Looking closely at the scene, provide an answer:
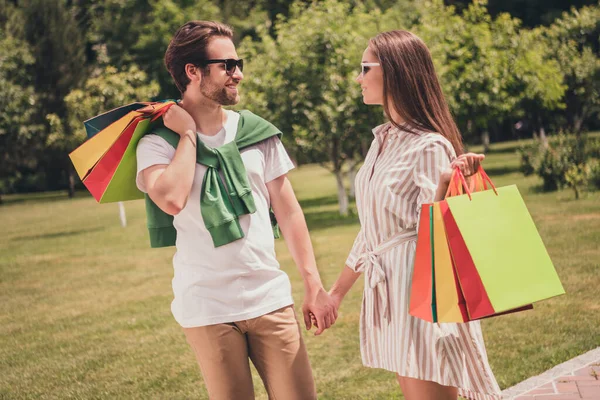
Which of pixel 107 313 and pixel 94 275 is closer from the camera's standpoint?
pixel 107 313

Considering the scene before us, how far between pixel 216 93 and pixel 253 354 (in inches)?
42.6

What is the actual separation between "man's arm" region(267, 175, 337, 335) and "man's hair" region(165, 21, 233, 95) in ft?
1.97

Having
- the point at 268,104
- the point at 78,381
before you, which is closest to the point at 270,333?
the point at 78,381

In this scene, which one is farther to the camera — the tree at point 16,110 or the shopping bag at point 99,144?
the tree at point 16,110

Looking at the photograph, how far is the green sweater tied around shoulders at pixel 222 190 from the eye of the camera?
2824 millimetres

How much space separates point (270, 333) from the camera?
2.87 meters

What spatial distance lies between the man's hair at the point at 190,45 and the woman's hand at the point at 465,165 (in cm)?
110

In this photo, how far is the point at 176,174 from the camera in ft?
9.08

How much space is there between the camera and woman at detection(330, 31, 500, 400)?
2879mm

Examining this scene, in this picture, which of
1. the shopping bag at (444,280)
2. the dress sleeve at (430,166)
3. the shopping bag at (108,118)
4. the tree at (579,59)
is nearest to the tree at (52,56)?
the tree at (579,59)

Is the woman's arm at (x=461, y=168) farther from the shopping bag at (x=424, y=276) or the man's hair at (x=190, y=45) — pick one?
the man's hair at (x=190, y=45)

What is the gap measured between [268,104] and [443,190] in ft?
51.5

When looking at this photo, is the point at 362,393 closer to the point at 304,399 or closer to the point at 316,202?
the point at 304,399

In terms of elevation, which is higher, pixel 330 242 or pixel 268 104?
pixel 268 104
